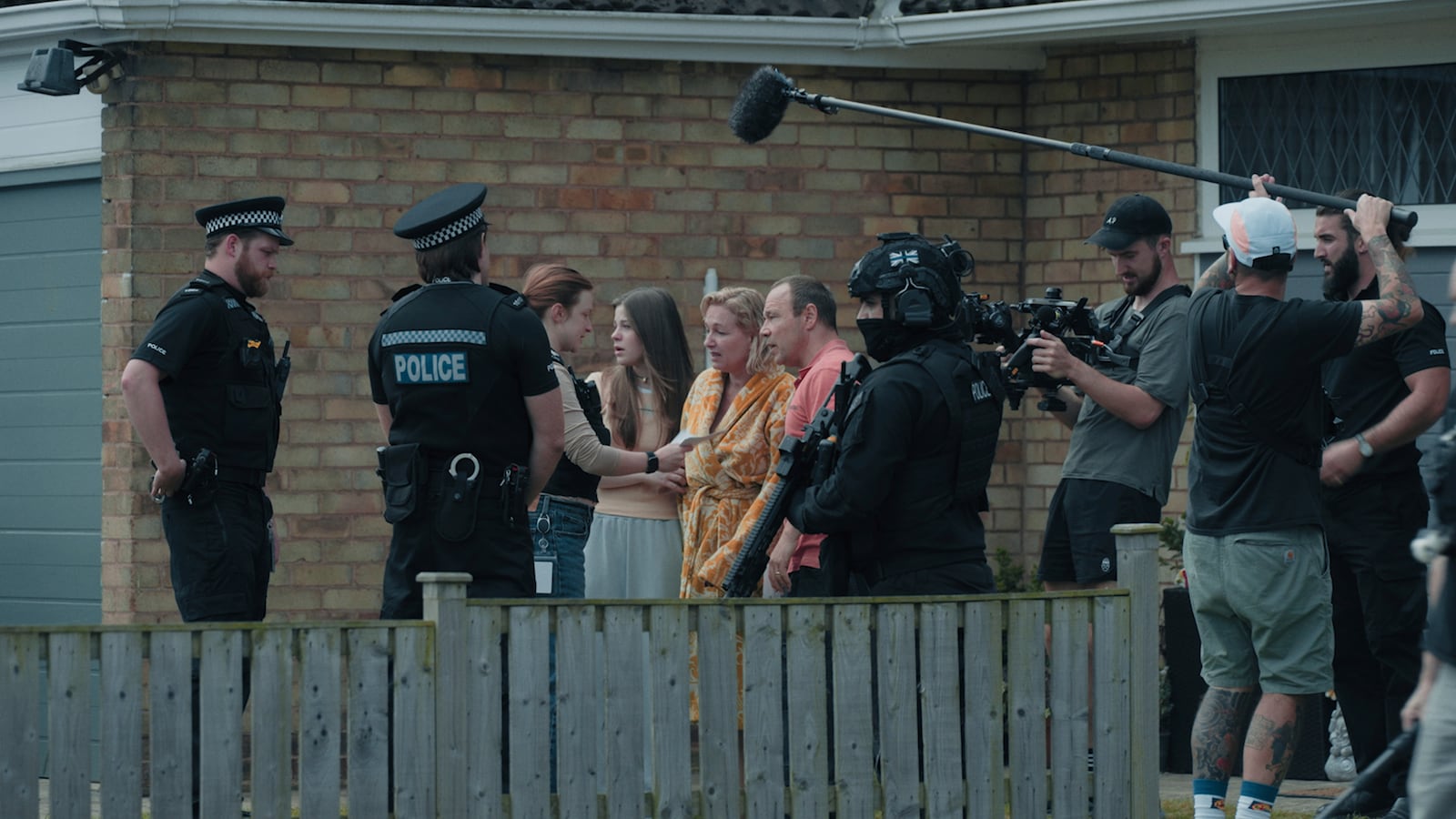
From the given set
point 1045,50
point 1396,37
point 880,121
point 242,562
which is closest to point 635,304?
point 242,562

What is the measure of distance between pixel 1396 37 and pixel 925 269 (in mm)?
3891

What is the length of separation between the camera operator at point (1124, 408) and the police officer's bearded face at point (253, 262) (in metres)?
2.66

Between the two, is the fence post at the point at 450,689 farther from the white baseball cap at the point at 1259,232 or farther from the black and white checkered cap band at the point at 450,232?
the white baseball cap at the point at 1259,232

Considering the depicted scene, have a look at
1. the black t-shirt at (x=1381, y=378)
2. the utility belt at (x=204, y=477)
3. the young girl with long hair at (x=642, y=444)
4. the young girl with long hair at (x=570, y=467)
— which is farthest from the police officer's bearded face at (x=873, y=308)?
the utility belt at (x=204, y=477)

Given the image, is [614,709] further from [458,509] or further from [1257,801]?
[1257,801]

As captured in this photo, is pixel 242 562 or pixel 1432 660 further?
pixel 242 562

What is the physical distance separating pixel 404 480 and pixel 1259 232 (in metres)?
2.69

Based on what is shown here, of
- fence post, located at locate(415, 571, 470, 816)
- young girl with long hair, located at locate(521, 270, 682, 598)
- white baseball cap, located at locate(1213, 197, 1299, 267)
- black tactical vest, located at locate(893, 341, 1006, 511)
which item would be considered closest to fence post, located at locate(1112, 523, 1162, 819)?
black tactical vest, located at locate(893, 341, 1006, 511)

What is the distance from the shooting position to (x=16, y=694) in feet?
14.6

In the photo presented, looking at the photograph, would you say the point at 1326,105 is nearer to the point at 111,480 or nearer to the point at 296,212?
the point at 296,212

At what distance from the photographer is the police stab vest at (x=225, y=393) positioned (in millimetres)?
6301

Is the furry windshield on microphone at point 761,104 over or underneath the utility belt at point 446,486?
over

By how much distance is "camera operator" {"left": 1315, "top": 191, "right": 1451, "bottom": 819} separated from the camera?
20.6 feet

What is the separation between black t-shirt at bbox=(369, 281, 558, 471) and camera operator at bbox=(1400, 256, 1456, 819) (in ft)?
8.55
